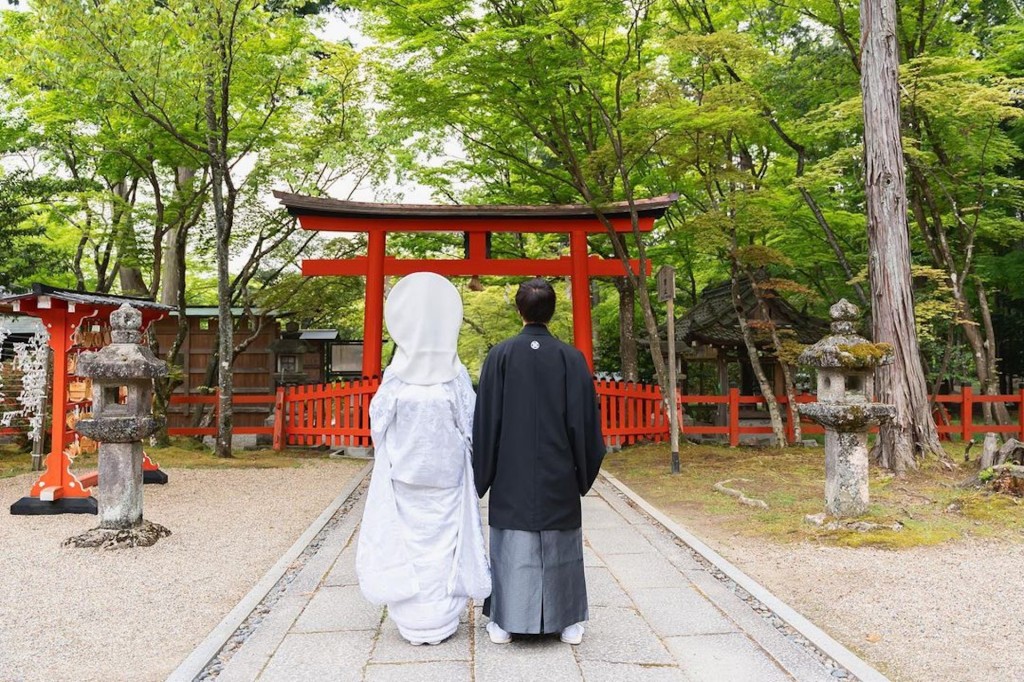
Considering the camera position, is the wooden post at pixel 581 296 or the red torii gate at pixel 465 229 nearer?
the red torii gate at pixel 465 229

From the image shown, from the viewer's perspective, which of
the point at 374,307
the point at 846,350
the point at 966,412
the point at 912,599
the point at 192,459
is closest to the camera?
the point at 912,599

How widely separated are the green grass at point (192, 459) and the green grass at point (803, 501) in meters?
Answer: 4.73

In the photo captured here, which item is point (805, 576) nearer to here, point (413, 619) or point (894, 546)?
point (894, 546)

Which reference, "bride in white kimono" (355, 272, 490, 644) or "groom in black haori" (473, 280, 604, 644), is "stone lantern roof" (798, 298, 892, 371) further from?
"bride in white kimono" (355, 272, 490, 644)

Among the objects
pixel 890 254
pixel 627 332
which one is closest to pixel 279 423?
pixel 627 332

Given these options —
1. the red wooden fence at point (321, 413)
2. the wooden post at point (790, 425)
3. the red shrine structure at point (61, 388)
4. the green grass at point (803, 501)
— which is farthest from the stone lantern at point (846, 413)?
the red shrine structure at point (61, 388)

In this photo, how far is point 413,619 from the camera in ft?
11.0

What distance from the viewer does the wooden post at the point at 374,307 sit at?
35.8ft

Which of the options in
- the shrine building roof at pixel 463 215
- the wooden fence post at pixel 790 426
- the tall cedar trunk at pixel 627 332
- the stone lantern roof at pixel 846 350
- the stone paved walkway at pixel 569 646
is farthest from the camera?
the tall cedar trunk at pixel 627 332

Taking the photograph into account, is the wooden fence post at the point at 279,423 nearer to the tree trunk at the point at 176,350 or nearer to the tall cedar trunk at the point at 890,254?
the tree trunk at the point at 176,350

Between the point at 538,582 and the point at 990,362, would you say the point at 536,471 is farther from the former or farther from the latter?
the point at 990,362

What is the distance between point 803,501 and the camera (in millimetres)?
6801

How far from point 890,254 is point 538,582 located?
6980 mm

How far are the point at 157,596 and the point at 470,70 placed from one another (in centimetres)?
801
